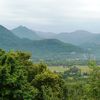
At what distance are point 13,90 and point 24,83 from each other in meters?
1.56

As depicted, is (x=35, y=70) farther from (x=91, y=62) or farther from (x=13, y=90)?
(x=91, y=62)

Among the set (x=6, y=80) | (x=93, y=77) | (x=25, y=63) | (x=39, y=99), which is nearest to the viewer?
(x=93, y=77)

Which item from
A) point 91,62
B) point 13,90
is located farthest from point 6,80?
point 91,62

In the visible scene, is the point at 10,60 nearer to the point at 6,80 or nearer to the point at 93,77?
the point at 6,80

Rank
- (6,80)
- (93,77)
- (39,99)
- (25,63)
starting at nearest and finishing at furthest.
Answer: (93,77) → (6,80) → (39,99) → (25,63)

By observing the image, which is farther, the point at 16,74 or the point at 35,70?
the point at 35,70

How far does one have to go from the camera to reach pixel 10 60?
3281cm

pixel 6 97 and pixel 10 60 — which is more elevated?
pixel 10 60

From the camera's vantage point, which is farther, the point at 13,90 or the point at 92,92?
the point at 13,90

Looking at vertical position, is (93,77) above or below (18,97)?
above

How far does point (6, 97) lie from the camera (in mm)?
31766

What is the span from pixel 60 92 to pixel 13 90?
36.2 feet

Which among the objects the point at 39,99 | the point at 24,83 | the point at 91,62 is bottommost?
the point at 39,99

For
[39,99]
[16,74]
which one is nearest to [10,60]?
[16,74]
